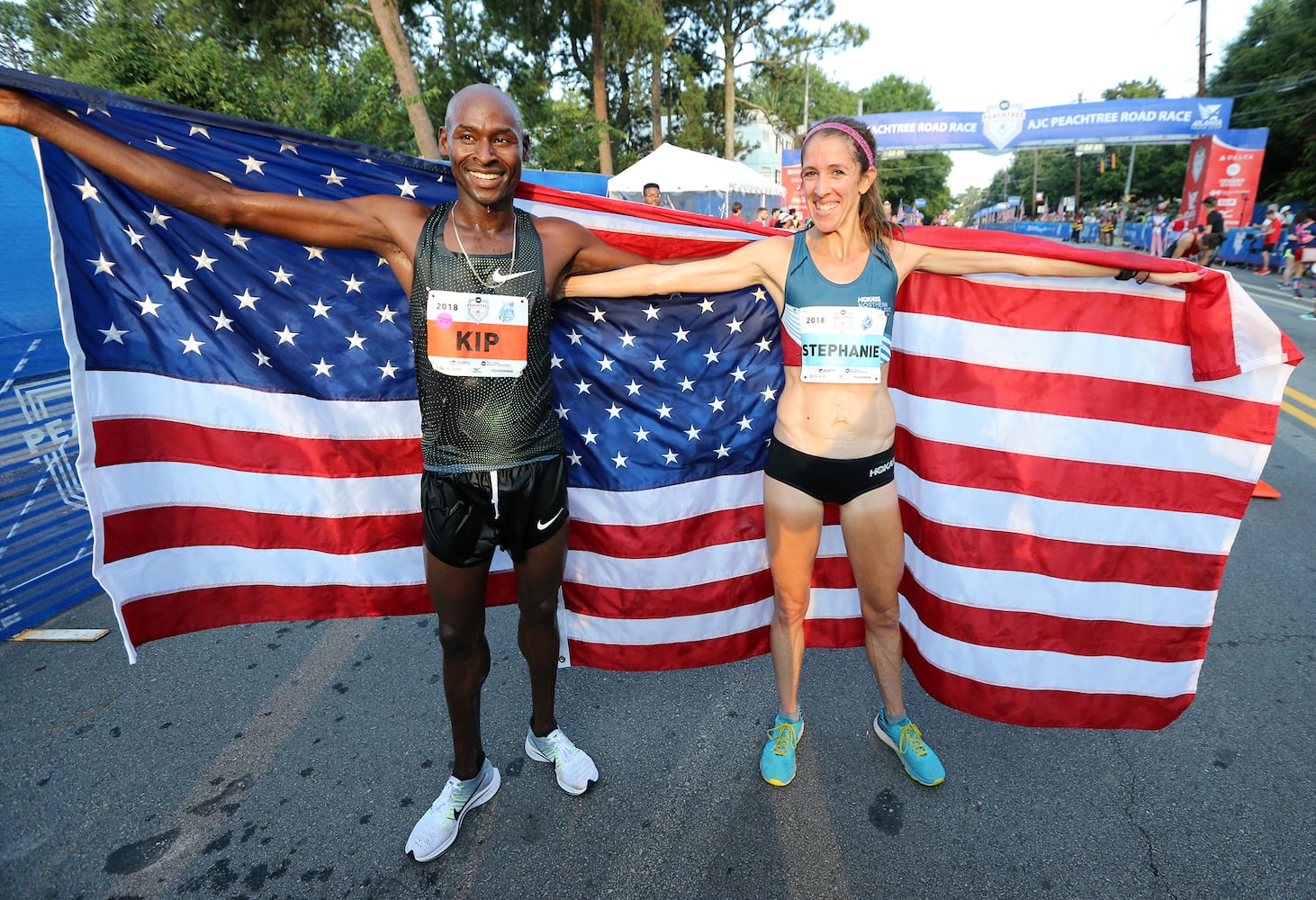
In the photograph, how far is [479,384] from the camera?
7.00 feet

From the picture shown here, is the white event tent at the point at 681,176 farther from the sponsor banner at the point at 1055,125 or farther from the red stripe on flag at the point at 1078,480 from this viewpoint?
the red stripe on flag at the point at 1078,480

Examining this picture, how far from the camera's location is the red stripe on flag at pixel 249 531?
2432 mm

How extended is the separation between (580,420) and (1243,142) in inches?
1229

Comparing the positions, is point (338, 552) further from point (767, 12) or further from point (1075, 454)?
point (767, 12)

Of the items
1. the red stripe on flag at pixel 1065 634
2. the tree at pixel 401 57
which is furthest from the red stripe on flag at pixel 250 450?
the tree at pixel 401 57

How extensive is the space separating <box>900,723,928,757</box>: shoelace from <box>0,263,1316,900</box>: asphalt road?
12 cm

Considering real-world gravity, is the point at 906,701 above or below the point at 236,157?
below

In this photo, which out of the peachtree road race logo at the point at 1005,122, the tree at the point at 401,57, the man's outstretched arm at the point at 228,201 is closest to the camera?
the man's outstretched arm at the point at 228,201

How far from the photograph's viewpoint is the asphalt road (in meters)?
Answer: 2.17

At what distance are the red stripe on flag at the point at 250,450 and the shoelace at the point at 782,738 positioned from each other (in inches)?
72.7

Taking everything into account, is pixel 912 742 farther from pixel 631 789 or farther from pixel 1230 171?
pixel 1230 171

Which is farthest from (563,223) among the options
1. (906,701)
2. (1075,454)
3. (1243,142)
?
(1243,142)

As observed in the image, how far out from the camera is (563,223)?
2332 mm

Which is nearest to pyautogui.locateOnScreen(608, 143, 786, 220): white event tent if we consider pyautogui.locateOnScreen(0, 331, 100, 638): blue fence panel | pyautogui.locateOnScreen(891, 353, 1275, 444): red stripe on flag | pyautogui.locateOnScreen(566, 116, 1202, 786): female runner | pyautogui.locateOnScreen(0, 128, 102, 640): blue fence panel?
pyautogui.locateOnScreen(0, 128, 102, 640): blue fence panel
